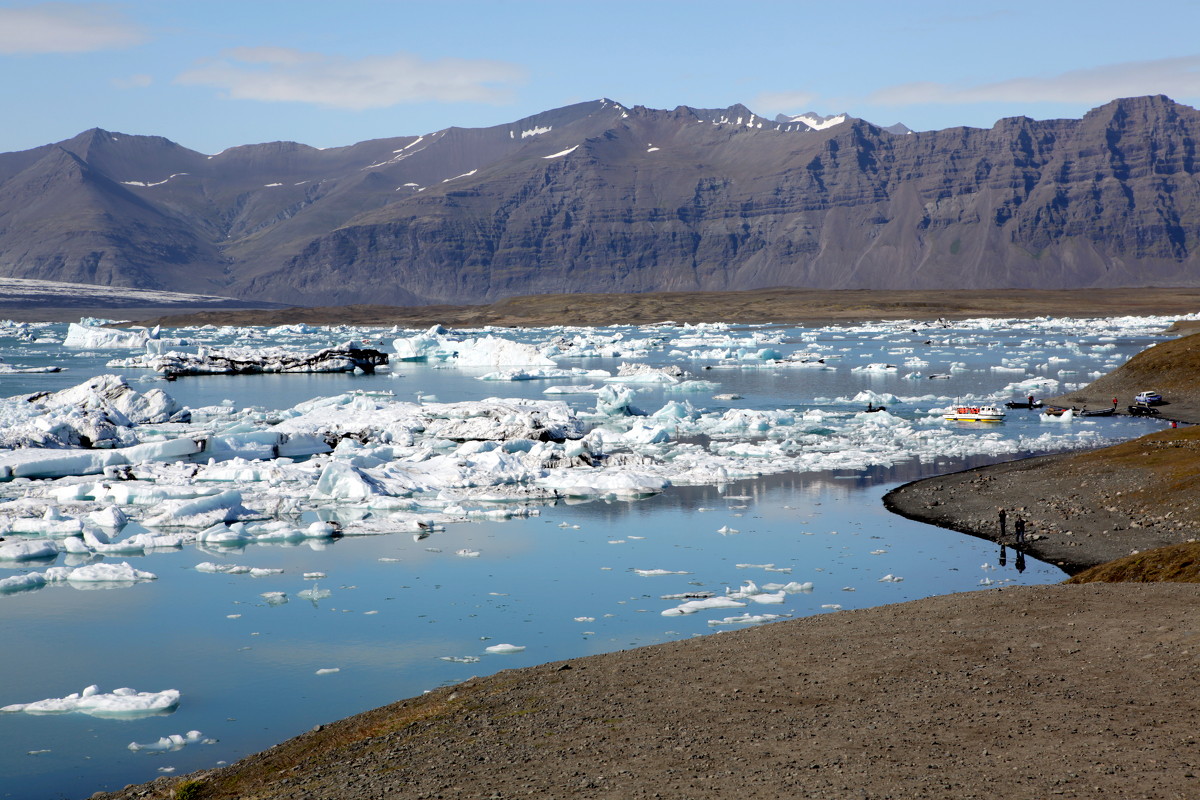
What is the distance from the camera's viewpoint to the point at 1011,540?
18891 mm

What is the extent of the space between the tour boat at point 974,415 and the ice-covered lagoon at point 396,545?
0.84 metres

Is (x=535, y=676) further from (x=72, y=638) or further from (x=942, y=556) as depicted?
(x=942, y=556)

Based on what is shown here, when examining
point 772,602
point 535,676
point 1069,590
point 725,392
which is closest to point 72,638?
point 535,676

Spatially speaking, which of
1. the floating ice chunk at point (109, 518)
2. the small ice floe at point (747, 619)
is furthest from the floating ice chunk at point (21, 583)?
the small ice floe at point (747, 619)

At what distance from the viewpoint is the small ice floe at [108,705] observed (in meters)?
11.1

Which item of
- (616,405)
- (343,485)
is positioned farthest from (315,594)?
(616,405)

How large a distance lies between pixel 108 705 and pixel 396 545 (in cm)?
843

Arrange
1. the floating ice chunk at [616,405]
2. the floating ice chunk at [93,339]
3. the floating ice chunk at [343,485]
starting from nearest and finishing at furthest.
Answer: the floating ice chunk at [343,485] < the floating ice chunk at [616,405] < the floating ice chunk at [93,339]

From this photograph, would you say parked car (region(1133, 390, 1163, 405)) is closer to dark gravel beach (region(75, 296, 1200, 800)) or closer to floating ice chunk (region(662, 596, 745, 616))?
dark gravel beach (region(75, 296, 1200, 800))

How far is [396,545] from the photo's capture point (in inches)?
765

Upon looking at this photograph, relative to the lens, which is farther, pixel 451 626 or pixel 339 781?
pixel 451 626

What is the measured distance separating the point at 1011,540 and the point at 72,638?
48.9 ft

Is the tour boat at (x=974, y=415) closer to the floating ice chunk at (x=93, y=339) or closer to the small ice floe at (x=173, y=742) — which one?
the small ice floe at (x=173, y=742)

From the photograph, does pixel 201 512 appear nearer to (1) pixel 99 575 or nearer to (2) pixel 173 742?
(1) pixel 99 575
